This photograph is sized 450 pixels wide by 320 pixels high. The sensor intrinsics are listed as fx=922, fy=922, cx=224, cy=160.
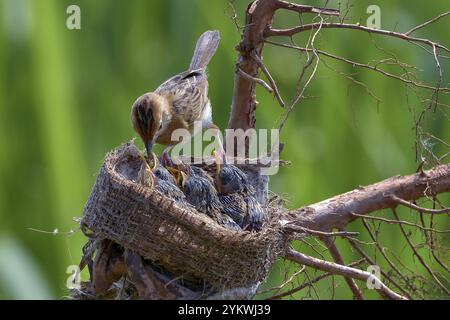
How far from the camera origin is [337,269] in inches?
142

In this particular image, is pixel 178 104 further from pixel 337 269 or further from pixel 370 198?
pixel 337 269

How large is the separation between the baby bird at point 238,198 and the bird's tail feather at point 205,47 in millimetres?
972

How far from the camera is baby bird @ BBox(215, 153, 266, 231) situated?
3.75m

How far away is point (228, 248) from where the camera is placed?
3359mm

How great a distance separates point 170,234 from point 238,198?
661mm

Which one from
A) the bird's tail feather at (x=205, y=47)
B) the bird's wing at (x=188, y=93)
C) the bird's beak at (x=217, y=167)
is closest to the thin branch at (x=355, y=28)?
the bird's beak at (x=217, y=167)

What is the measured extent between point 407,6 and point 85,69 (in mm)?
2256

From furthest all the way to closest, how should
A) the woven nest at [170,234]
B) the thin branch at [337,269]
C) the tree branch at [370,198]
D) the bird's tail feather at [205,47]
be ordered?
the bird's tail feather at [205,47] < the tree branch at [370,198] < the thin branch at [337,269] < the woven nest at [170,234]

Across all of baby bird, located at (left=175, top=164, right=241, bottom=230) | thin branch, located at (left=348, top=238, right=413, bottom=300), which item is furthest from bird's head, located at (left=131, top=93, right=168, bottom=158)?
thin branch, located at (left=348, top=238, right=413, bottom=300)

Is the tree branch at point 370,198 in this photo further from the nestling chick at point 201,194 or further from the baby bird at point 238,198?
the nestling chick at point 201,194

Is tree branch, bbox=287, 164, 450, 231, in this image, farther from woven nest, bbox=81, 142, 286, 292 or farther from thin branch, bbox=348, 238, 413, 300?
woven nest, bbox=81, 142, 286, 292

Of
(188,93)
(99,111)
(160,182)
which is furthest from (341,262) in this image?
(99,111)

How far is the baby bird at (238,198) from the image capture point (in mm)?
3746

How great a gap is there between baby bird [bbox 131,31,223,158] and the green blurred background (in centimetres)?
37
